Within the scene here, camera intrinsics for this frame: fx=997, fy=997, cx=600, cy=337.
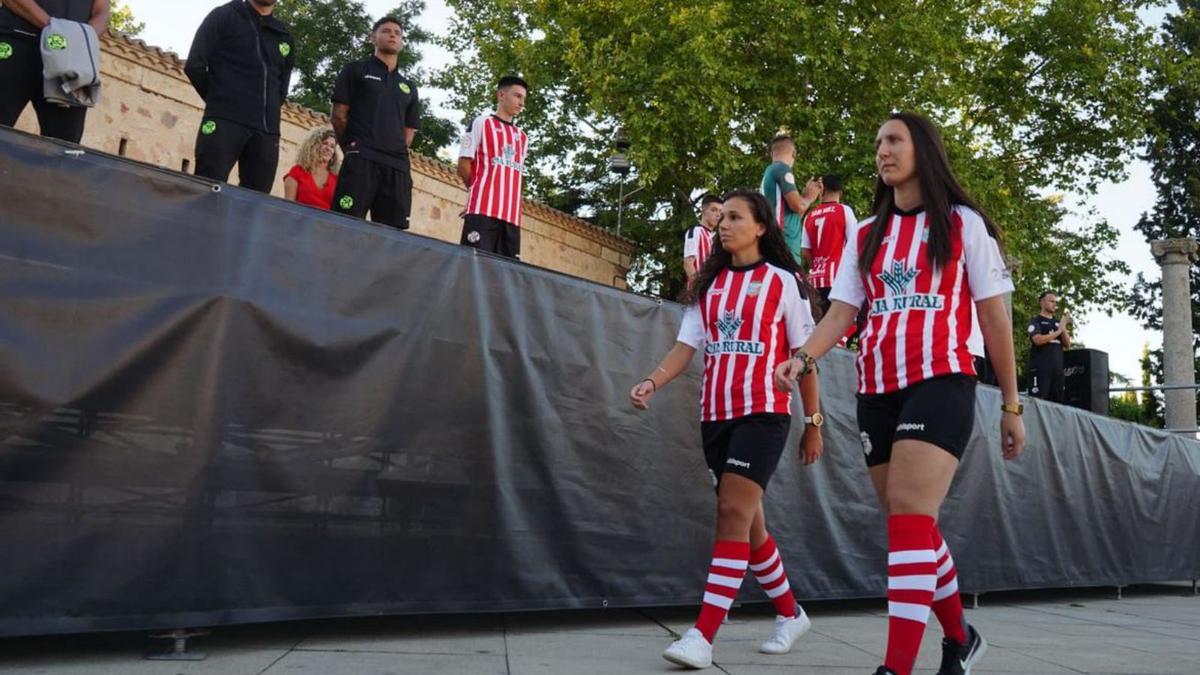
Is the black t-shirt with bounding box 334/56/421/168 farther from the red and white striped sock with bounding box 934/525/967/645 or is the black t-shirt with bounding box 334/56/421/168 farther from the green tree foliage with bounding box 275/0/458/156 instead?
the green tree foliage with bounding box 275/0/458/156

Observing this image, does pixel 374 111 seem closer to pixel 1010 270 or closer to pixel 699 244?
pixel 699 244

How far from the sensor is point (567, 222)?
21250 millimetres

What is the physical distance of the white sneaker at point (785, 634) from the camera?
14.7 ft

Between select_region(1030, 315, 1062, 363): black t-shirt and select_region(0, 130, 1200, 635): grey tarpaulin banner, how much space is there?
27.3 feet

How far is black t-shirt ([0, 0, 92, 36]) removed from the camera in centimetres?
428

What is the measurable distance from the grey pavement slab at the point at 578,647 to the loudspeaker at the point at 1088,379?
7120 mm

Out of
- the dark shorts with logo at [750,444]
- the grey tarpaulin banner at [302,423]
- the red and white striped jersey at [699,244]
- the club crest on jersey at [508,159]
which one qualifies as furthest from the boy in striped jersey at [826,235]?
the dark shorts with logo at [750,444]

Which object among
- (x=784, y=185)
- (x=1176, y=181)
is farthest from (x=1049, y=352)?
(x=1176, y=181)

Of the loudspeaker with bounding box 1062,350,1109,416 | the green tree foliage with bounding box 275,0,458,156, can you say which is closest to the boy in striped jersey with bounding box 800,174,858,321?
the loudspeaker with bounding box 1062,350,1109,416

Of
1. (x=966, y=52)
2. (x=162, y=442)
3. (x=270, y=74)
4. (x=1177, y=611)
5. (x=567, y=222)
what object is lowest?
(x=1177, y=611)

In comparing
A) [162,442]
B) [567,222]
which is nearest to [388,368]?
[162,442]

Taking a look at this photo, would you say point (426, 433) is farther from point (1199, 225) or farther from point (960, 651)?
point (1199, 225)

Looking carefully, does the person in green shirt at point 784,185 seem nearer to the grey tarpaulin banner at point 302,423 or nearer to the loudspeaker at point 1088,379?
the grey tarpaulin banner at point 302,423

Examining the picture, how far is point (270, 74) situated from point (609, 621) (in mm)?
3549
